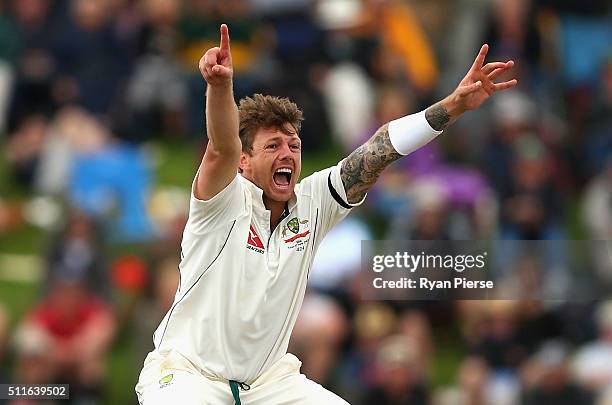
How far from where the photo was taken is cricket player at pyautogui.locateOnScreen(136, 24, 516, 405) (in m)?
7.50

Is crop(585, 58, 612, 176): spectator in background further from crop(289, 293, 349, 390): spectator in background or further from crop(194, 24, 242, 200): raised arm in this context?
crop(194, 24, 242, 200): raised arm

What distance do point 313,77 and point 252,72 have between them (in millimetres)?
741

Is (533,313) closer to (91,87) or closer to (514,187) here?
(514,187)

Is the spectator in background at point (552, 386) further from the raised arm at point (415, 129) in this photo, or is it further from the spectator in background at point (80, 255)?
the raised arm at point (415, 129)

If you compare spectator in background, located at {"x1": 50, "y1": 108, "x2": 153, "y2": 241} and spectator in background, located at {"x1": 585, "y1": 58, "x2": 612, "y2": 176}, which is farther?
spectator in background, located at {"x1": 585, "y1": 58, "x2": 612, "y2": 176}

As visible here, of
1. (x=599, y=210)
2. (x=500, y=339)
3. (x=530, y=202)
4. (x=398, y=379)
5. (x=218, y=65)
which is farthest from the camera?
(x=599, y=210)

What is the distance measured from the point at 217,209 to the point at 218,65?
912 mm

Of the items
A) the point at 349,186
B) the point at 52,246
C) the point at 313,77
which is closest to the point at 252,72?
the point at 313,77

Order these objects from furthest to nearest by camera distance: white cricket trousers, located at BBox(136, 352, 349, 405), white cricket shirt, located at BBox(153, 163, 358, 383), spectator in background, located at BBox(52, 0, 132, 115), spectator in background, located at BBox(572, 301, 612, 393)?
spectator in background, located at BBox(52, 0, 132, 115) < spectator in background, located at BBox(572, 301, 612, 393) < white cricket shirt, located at BBox(153, 163, 358, 383) < white cricket trousers, located at BBox(136, 352, 349, 405)

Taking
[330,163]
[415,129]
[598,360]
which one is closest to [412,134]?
[415,129]

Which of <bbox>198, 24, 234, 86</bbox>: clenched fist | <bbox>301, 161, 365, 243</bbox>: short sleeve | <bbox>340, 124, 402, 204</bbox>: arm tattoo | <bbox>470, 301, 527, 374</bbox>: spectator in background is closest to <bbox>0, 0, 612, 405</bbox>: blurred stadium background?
<bbox>470, 301, 527, 374</bbox>: spectator in background

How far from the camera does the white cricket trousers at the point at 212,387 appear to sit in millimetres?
7477

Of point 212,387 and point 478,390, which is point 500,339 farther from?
point 212,387

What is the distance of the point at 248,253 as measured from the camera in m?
7.72
